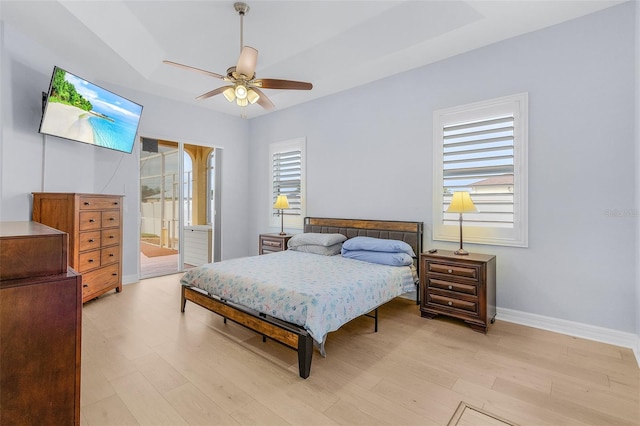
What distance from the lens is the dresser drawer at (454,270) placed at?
3.01 meters

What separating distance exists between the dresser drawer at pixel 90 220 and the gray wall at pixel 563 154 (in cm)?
380

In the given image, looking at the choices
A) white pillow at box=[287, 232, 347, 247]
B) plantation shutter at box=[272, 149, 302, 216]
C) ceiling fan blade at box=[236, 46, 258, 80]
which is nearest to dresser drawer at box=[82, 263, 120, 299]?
white pillow at box=[287, 232, 347, 247]

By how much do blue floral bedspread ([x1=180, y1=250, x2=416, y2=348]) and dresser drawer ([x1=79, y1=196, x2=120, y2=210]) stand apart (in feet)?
4.93

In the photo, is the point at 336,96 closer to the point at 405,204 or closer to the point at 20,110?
the point at 405,204

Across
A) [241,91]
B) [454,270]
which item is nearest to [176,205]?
[241,91]

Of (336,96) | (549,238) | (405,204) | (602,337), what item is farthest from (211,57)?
(602,337)

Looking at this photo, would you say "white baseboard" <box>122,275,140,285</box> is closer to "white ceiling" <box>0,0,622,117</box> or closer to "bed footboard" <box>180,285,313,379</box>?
"bed footboard" <box>180,285,313,379</box>

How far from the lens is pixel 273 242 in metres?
5.12

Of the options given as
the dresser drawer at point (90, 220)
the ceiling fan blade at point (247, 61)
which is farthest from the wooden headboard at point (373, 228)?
the dresser drawer at point (90, 220)

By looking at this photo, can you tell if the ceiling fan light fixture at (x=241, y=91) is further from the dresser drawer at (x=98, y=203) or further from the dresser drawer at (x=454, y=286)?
the dresser drawer at (x=454, y=286)

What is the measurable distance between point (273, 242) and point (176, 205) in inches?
74.2

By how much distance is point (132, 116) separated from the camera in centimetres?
421

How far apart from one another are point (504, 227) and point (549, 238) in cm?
40

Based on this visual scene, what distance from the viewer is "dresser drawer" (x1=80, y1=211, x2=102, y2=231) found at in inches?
138
